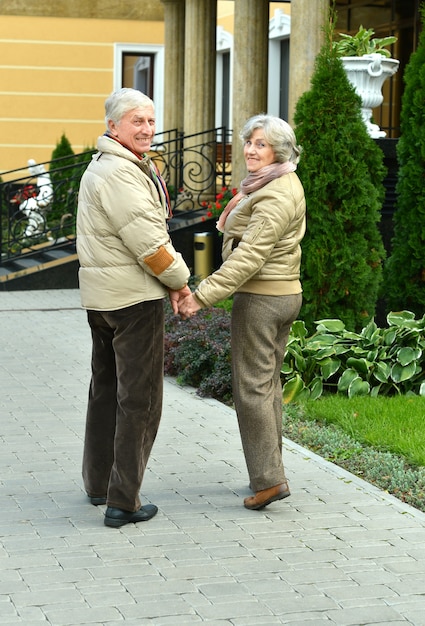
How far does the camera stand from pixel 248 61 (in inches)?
623

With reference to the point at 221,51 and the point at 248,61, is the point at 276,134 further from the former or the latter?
the point at 221,51

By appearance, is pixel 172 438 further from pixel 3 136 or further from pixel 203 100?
pixel 3 136

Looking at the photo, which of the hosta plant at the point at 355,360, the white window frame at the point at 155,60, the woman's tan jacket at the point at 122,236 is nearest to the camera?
the woman's tan jacket at the point at 122,236

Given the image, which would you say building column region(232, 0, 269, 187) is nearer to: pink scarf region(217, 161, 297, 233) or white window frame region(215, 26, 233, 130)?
white window frame region(215, 26, 233, 130)

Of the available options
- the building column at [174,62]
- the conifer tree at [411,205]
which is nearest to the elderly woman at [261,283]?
the conifer tree at [411,205]

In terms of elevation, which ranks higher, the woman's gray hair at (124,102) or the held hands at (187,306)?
the woman's gray hair at (124,102)

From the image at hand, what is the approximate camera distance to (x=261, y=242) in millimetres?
5883

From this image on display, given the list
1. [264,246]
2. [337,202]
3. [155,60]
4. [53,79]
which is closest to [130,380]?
[264,246]

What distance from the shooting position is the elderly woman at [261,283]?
5.89 meters

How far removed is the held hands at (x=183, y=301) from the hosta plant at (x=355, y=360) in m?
2.73

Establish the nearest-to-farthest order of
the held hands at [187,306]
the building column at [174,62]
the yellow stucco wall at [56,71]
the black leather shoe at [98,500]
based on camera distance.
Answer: the held hands at [187,306] < the black leather shoe at [98,500] < the building column at [174,62] < the yellow stucco wall at [56,71]

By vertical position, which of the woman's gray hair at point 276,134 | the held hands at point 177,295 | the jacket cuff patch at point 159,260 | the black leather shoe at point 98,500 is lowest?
the black leather shoe at point 98,500

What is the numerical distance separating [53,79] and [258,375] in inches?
818

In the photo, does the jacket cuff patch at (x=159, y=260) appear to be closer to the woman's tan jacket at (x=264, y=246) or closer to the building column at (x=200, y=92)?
the woman's tan jacket at (x=264, y=246)
